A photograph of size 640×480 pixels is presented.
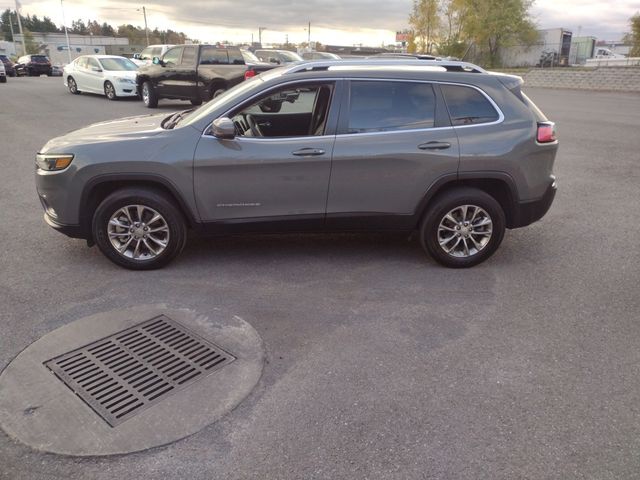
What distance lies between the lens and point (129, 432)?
2.72 metres

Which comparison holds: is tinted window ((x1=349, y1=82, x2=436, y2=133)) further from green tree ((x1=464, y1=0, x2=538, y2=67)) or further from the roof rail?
green tree ((x1=464, y1=0, x2=538, y2=67))

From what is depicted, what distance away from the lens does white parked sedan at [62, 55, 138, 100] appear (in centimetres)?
1844

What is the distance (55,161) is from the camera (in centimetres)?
449

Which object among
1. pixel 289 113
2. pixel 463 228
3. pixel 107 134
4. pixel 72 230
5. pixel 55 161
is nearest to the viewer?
pixel 55 161

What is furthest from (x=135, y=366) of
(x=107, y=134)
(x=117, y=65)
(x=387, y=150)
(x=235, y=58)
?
(x=117, y=65)

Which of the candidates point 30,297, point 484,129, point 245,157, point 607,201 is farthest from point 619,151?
point 30,297

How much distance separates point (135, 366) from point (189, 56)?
46.4 ft

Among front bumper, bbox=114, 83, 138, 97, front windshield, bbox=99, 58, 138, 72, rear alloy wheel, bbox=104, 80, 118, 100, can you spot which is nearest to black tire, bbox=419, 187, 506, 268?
front bumper, bbox=114, 83, 138, 97

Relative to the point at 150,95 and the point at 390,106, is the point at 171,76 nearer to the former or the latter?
the point at 150,95

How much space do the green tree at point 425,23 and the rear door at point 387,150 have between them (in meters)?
53.4

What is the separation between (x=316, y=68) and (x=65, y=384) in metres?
3.32

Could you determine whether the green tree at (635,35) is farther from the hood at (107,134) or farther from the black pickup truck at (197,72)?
the hood at (107,134)

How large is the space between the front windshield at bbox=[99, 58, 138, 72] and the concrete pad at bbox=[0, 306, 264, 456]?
58.7 ft

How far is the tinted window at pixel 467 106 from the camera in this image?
4.71m
